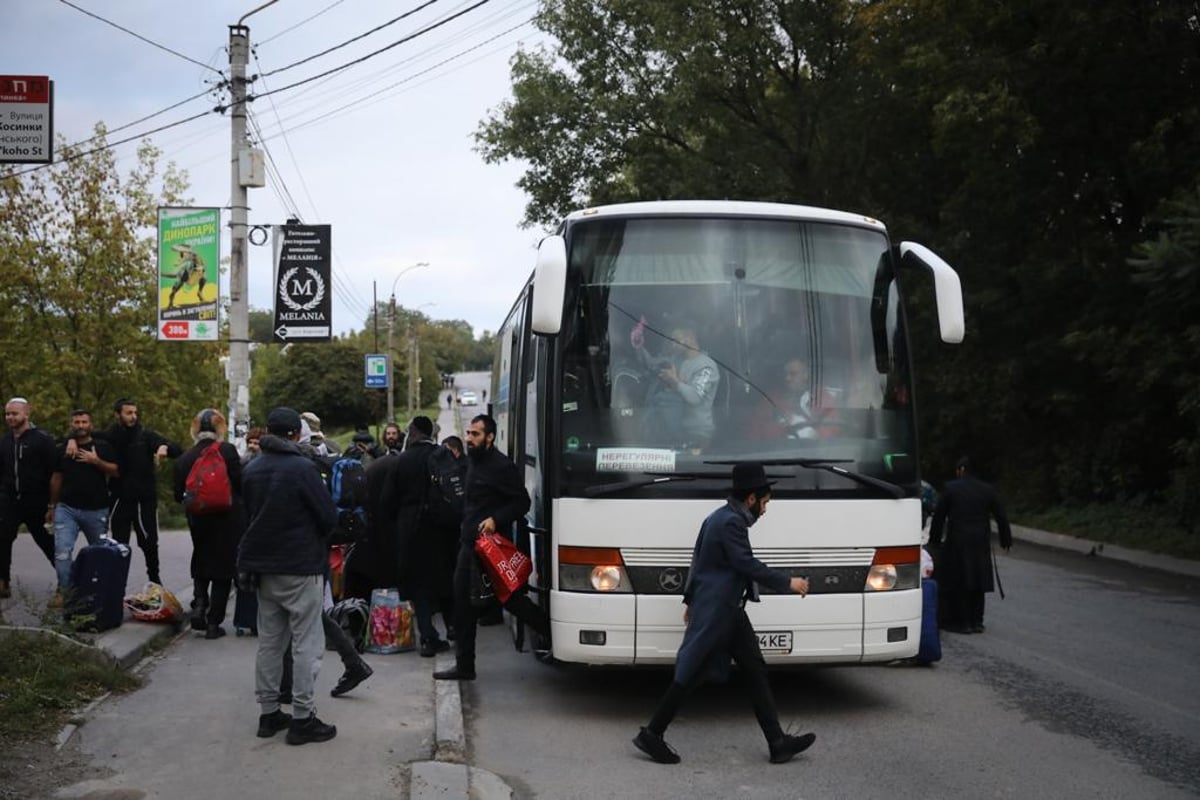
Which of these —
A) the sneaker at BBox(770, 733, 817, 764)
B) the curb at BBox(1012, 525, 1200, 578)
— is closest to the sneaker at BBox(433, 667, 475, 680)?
the sneaker at BBox(770, 733, 817, 764)

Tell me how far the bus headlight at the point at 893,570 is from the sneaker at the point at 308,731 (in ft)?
11.1

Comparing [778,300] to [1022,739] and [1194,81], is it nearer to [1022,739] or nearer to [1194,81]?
[1022,739]

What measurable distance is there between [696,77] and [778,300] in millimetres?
24979

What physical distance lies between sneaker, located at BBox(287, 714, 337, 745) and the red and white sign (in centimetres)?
1234

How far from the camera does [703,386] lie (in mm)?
8297

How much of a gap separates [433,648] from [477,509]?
1.76m

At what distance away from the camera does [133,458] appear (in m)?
11.5

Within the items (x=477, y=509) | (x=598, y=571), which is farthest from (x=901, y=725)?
(x=477, y=509)

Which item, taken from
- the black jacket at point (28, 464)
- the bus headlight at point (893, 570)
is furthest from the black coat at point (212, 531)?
the bus headlight at point (893, 570)

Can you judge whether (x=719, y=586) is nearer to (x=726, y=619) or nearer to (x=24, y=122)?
(x=726, y=619)

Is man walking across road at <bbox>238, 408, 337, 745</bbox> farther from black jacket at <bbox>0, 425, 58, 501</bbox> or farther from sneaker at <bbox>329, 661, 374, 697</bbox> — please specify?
black jacket at <bbox>0, 425, 58, 501</bbox>

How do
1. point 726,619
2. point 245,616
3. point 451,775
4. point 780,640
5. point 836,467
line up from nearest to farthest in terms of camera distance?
1. point 451,775
2. point 726,619
3. point 780,640
4. point 836,467
5. point 245,616

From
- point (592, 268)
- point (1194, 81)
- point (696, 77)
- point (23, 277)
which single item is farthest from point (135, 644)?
point (696, 77)

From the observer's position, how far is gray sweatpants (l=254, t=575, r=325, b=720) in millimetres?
7160
